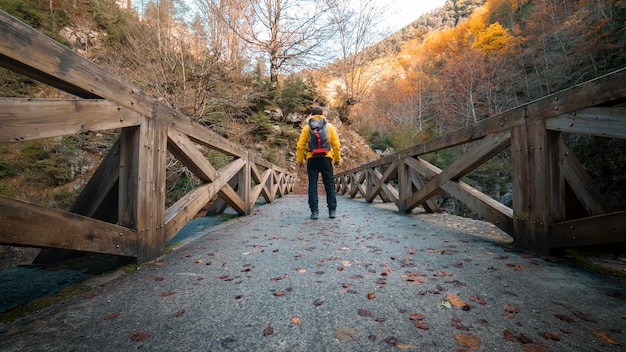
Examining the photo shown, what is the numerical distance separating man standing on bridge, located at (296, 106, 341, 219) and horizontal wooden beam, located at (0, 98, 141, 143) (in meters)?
2.93

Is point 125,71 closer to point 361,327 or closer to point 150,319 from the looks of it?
point 150,319

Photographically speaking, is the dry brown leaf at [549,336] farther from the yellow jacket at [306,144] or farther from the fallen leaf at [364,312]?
the yellow jacket at [306,144]

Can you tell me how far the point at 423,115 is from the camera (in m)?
23.0

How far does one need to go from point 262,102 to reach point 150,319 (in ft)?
53.1

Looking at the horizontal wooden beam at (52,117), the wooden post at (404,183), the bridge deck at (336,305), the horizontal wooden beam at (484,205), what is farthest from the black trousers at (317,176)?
the horizontal wooden beam at (52,117)

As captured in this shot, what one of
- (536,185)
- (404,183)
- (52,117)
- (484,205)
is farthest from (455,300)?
(404,183)

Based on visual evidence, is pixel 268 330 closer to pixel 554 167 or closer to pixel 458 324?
pixel 458 324

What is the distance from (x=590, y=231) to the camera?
163 centimetres

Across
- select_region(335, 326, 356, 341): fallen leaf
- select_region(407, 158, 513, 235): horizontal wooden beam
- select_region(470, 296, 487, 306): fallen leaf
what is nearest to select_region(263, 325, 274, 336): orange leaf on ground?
select_region(335, 326, 356, 341): fallen leaf

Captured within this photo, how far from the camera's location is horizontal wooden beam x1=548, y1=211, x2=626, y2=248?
1.49 meters

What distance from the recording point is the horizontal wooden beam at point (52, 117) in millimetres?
1064

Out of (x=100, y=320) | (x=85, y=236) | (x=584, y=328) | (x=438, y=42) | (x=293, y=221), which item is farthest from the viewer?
(x=438, y=42)

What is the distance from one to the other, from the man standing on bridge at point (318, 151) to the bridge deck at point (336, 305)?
7.21 feet

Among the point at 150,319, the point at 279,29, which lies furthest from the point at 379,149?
the point at 150,319
